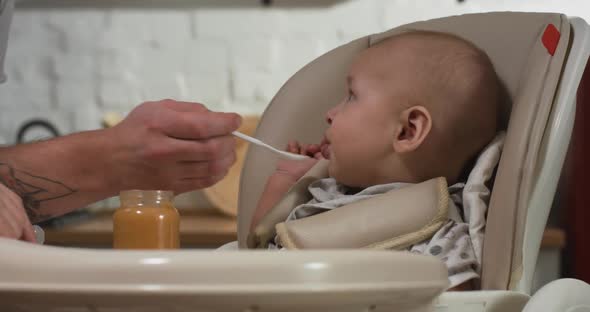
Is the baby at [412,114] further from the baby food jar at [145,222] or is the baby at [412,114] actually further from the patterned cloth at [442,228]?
the baby food jar at [145,222]

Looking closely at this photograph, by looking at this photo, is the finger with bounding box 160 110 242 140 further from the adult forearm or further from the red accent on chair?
the red accent on chair

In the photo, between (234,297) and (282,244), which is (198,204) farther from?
(234,297)

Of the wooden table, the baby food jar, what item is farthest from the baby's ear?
the wooden table

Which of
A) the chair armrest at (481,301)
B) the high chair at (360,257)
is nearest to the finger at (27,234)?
the high chair at (360,257)

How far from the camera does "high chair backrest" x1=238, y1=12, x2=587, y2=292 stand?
0.87 meters

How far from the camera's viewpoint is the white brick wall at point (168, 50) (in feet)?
7.24

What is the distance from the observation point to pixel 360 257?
1.80 feet

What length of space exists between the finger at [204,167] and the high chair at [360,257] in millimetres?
54

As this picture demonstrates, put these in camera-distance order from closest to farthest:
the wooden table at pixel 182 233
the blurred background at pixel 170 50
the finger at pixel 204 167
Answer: the finger at pixel 204 167 < the wooden table at pixel 182 233 < the blurred background at pixel 170 50

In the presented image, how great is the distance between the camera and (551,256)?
1930 mm

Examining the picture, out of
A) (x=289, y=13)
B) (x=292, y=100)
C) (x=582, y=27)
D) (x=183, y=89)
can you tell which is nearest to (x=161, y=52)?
(x=183, y=89)

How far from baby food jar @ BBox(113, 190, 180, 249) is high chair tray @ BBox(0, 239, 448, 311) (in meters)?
0.33

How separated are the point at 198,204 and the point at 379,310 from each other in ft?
5.57

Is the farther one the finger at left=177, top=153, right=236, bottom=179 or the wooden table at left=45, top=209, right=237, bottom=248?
the wooden table at left=45, top=209, right=237, bottom=248
